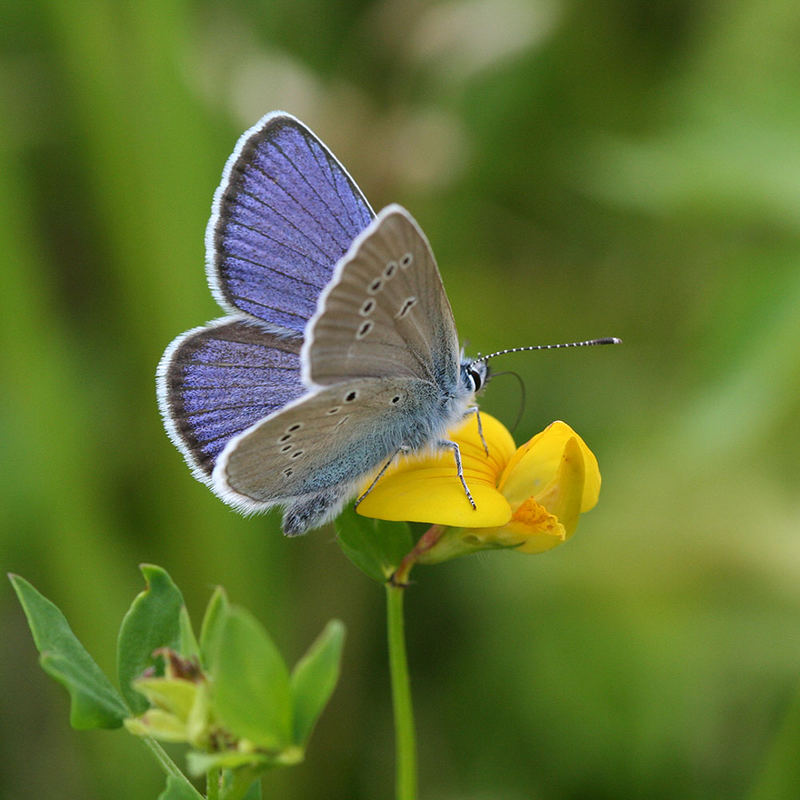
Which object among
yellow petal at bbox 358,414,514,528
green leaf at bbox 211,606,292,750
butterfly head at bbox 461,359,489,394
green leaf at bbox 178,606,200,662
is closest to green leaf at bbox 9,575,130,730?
green leaf at bbox 178,606,200,662

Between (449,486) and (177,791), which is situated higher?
(449,486)

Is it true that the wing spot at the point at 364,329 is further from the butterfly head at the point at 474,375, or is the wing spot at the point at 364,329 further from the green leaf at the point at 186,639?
the green leaf at the point at 186,639

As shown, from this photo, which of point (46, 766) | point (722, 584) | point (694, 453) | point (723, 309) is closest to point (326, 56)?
point (723, 309)

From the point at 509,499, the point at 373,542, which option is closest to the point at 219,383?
the point at 373,542

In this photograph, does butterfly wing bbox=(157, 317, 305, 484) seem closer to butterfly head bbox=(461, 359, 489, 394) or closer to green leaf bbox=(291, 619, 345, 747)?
butterfly head bbox=(461, 359, 489, 394)

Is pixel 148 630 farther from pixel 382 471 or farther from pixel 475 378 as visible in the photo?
pixel 475 378

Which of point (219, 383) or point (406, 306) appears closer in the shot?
point (406, 306)

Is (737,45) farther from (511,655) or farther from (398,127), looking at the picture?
(511,655)

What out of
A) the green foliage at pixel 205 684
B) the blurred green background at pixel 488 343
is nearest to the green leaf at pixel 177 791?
the green foliage at pixel 205 684
